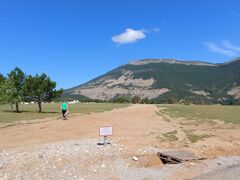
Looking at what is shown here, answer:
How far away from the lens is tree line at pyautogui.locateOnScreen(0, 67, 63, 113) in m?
64.9

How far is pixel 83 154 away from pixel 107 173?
2097mm

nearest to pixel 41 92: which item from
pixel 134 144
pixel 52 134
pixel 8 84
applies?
pixel 8 84

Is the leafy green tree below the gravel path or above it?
above

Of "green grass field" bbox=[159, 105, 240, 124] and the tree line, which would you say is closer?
"green grass field" bbox=[159, 105, 240, 124]

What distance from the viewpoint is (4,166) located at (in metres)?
13.2

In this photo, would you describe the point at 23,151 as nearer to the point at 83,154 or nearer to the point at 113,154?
the point at 83,154

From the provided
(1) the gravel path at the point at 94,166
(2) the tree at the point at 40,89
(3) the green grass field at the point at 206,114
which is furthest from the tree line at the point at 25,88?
(1) the gravel path at the point at 94,166

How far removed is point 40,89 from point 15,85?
5.67m

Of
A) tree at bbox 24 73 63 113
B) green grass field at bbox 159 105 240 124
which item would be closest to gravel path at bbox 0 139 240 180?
green grass field at bbox 159 105 240 124

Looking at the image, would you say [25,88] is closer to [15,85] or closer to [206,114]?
[15,85]

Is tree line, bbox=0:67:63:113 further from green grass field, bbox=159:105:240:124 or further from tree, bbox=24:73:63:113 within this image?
green grass field, bbox=159:105:240:124

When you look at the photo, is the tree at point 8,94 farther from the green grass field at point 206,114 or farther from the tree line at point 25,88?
the green grass field at point 206,114

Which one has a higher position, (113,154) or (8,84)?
(8,84)

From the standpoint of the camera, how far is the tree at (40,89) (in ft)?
213
